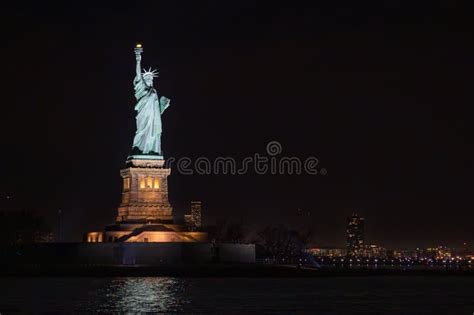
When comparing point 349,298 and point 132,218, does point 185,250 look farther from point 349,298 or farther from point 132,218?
point 349,298

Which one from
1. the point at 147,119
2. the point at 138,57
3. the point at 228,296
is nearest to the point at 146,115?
the point at 147,119

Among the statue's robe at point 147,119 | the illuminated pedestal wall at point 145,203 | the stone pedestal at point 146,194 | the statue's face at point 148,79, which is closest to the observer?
the illuminated pedestal wall at point 145,203

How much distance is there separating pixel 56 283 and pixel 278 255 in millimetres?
58420

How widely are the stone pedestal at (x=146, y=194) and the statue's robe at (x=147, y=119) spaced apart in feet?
5.30

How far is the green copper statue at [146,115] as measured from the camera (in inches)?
3974

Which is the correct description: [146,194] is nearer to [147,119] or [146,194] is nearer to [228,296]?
[147,119]

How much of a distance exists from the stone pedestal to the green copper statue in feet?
4.46

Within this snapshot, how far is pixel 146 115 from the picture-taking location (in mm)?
101750

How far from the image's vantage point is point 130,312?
57.8 meters

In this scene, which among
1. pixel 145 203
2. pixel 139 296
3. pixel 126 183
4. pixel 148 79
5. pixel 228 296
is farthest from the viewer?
pixel 148 79

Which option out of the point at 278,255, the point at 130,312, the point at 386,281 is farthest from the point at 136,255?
the point at 278,255

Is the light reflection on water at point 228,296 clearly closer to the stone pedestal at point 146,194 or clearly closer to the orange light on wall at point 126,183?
the stone pedestal at point 146,194

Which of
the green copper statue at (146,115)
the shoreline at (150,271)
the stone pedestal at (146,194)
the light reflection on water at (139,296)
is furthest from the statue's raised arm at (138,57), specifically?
the light reflection on water at (139,296)

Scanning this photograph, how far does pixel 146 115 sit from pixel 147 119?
1.27ft
